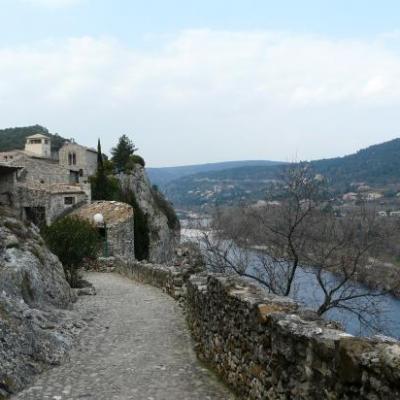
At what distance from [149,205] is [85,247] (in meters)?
26.1

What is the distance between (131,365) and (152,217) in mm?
37173

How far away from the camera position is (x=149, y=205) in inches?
1807

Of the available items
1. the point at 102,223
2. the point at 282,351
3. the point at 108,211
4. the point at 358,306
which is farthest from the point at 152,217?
the point at 282,351

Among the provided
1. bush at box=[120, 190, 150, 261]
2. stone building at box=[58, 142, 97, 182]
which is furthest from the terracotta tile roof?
stone building at box=[58, 142, 97, 182]

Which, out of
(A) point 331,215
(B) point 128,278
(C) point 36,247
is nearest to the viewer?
(C) point 36,247

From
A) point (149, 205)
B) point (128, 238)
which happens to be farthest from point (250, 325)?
point (149, 205)

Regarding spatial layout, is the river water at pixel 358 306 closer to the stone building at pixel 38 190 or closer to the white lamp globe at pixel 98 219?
the white lamp globe at pixel 98 219

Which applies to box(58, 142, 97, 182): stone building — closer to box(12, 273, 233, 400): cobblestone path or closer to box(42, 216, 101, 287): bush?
box(42, 216, 101, 287): bush

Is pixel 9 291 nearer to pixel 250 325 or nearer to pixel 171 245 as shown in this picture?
pixel 250 325

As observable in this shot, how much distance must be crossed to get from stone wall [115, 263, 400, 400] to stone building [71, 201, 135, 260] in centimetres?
→ 2414

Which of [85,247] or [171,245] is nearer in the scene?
[85,247]

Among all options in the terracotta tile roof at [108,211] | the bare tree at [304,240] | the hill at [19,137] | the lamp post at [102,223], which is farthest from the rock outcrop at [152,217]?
the hill at [19,137]

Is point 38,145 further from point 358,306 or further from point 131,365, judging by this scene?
point 131,365

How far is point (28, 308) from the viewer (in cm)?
962
